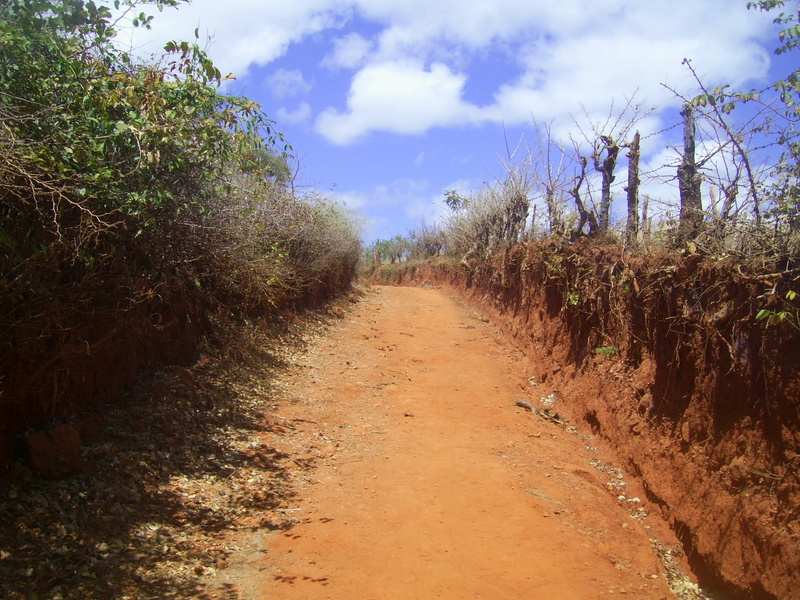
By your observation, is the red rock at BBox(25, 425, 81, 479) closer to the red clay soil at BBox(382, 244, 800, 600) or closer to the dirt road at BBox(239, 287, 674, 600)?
the dirt road at BBox(239, 287, 674, 600)

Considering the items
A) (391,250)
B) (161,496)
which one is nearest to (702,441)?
(161,496)

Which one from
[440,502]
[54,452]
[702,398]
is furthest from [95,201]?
[702,398]

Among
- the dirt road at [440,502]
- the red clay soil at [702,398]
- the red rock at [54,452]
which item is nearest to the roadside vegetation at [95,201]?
the red rock at [54,452]

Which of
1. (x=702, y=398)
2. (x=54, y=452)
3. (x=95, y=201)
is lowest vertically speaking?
(x=54, y=452)

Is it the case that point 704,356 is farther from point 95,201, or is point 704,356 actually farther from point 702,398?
point 95,201

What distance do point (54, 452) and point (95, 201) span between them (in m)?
2.18

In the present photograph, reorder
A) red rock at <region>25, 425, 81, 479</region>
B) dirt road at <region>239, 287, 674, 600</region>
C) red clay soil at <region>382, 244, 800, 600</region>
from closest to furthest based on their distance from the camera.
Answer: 1. red clay soil at <region>382, 244, 800, 600</region>
2. red rock at <region>25, 425, 81, 479</region>
3. dirt road at <region>239, 287, 674, 600</region>

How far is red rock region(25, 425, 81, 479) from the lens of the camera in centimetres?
493

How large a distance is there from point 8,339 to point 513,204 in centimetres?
1606

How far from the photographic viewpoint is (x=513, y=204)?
18953 millimetres

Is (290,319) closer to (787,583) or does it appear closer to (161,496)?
(161,496)

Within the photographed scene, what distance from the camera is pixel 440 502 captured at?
6.39 meters

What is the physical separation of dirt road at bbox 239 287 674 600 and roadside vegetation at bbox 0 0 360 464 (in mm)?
2276

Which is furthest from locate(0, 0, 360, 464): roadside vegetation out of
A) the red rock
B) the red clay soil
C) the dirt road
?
the red clay soil
